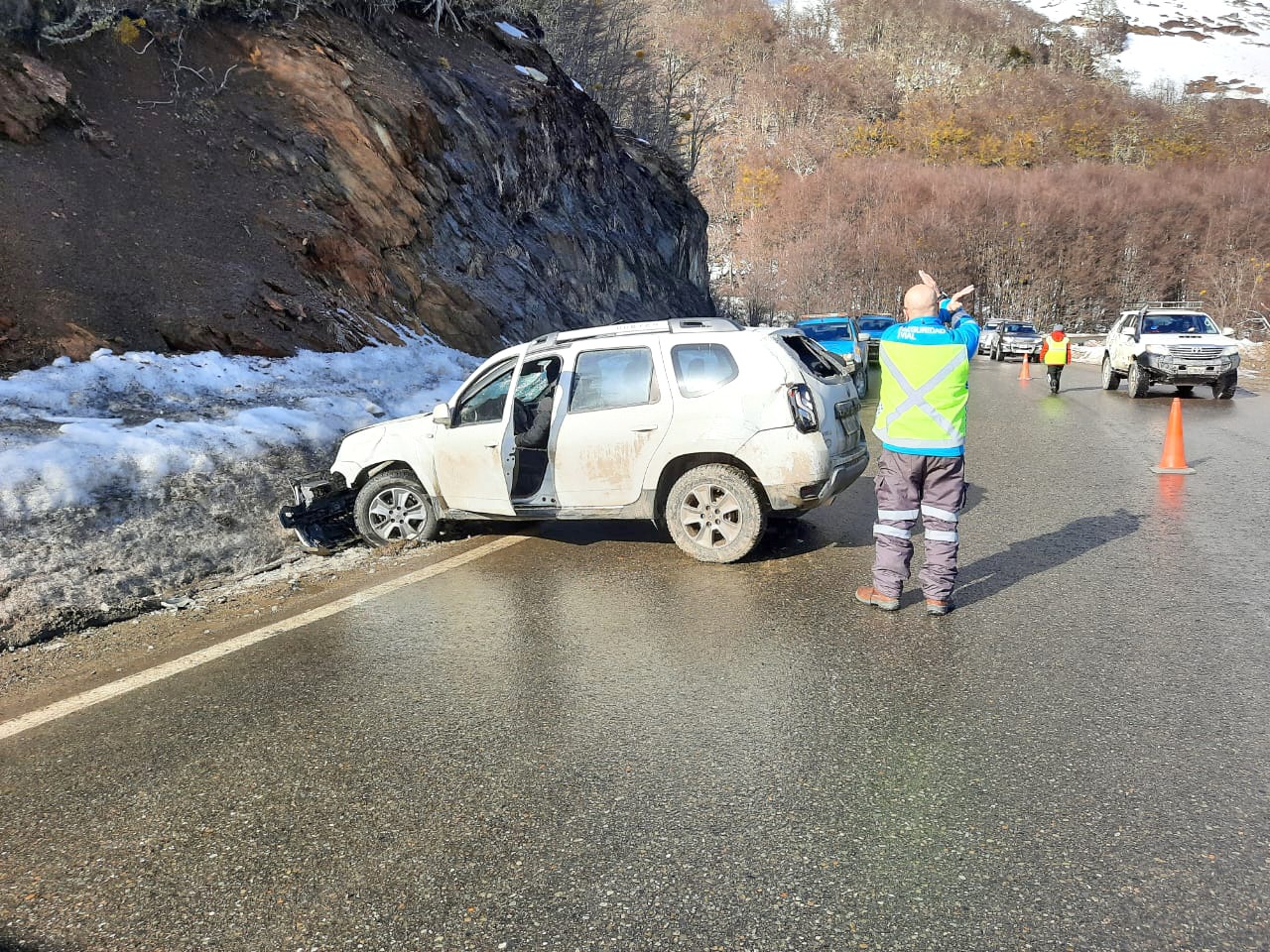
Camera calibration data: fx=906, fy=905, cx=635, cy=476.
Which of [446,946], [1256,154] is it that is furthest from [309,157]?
[1256,154]

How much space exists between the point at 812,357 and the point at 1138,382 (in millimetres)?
14235

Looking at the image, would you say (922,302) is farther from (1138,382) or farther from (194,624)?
(1138,382)

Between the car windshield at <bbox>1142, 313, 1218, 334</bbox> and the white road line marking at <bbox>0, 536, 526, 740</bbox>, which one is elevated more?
the car windshield at <bbox>1142, 313, 1218, 334</bbox>

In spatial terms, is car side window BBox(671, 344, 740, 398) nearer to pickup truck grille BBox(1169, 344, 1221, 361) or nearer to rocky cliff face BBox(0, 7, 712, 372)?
rocky cliff face BBox(0, 7, 712, 372)

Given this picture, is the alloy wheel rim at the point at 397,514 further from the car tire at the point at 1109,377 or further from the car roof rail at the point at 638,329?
the car tire at the point at 1109,377

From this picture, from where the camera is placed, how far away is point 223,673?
192 inches

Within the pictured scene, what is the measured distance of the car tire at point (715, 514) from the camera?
6.54m

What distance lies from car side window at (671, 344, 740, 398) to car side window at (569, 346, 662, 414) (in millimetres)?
203

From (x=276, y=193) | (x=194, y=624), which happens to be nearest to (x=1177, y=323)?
(x=276, y=193)

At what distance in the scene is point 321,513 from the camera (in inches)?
300

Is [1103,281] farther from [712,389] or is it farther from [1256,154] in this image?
[712,389]

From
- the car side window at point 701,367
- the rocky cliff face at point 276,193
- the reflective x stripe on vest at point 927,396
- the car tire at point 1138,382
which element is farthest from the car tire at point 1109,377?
the reflective x stripe on vest at point 927,396

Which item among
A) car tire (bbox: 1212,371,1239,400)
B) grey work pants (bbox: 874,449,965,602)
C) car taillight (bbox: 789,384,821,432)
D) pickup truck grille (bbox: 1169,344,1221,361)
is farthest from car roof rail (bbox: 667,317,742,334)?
Answer: car tire (bbox: 1212,371,1239,400)

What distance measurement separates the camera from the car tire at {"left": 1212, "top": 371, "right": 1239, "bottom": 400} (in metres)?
17.6
